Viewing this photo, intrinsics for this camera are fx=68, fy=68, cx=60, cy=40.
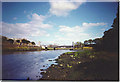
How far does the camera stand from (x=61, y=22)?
10.2 feet

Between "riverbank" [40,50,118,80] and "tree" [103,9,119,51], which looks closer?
"riverbank" [40,50,118,80]

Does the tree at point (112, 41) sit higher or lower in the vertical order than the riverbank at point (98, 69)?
higher

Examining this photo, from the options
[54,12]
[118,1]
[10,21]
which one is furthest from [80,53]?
[10,21]

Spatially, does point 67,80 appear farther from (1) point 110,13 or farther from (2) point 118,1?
(2) point 118,1

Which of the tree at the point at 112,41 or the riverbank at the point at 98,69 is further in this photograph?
the tree at the point at 112,41

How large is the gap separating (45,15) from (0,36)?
2160 mm

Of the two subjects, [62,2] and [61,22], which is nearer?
[62,2]

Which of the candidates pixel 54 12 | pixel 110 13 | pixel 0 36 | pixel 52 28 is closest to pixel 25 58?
pixel 0 36

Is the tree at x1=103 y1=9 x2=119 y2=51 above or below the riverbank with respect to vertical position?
above

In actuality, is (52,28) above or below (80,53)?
above

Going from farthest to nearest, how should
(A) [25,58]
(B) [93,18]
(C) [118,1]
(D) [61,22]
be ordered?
(A) [25,58] → (D) [61,22] → (B) [93,18] → (C) [118,1]

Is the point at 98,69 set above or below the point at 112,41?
below

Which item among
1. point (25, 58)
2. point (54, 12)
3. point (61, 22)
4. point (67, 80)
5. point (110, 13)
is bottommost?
point (67, 80)

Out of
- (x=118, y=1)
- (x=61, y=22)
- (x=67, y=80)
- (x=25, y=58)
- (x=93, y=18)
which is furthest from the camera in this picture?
(x=25, y=58)
